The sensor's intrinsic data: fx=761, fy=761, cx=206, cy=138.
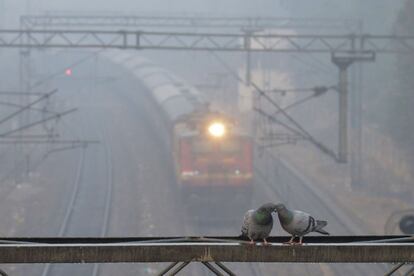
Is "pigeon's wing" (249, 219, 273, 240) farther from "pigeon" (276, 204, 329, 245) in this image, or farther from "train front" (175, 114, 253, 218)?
"train front" (175, 114, 253, 218)

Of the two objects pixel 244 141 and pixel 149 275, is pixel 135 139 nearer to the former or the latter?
pixel 244 141

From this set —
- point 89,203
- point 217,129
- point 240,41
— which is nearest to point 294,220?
point 217,129

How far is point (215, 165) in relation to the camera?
23.6 m

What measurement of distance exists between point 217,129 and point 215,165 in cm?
115

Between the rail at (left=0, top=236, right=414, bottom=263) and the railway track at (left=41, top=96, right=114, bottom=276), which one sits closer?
the rail at (left=0, top=236, right=414, bottom=263)

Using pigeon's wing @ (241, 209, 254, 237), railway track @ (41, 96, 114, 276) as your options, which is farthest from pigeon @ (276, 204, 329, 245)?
railway track @ (41, 96, 114, 276)

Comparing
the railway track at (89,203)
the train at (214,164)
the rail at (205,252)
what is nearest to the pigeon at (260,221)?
the rail at (205,252)

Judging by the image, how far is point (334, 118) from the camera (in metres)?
48.2

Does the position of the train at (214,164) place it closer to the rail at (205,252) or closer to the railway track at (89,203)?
the railway track at (89,203)

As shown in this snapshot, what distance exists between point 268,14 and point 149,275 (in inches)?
2383

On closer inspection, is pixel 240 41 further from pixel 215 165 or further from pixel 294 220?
pixel 294 220

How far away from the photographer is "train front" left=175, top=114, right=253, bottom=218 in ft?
77.4

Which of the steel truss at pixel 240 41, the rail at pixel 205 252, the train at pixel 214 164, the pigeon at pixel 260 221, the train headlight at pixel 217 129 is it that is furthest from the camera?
the train headlight at pixel 217 129

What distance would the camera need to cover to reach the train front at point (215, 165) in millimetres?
23594
